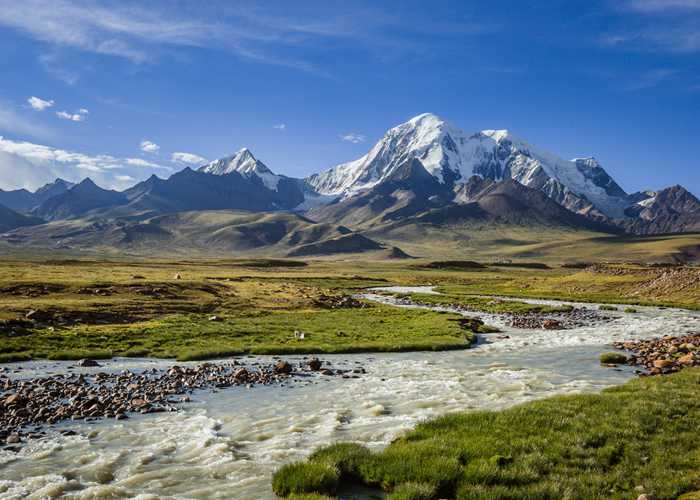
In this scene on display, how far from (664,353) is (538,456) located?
27418mm

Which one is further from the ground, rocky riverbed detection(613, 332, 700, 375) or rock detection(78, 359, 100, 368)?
rocky riverbed detection(613, 332, 700, 375)

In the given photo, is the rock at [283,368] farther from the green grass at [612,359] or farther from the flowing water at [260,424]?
the green grass at [612,359]

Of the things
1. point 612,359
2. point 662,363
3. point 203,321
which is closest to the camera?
point 662,363

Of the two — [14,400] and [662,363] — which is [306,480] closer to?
[14,400]

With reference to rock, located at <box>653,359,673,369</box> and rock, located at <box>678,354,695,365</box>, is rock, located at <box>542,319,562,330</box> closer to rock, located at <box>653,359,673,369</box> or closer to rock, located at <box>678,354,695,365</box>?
rock, located at <box>678,354,695,365</box>

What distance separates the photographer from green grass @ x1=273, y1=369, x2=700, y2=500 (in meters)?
11.5

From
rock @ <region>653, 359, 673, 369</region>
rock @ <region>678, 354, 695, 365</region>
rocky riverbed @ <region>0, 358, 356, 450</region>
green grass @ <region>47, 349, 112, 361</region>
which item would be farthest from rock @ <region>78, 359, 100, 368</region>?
rock @ <region>678, 354, 695, 365</region>

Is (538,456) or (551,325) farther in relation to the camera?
(551,325)

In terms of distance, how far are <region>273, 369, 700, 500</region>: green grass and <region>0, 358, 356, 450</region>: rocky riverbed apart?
10.9m

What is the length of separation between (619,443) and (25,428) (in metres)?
20.3

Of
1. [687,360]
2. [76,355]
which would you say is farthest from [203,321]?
[687,360]

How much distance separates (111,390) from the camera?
23672mm

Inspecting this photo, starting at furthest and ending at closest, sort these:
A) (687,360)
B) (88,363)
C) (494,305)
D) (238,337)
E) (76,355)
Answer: (494,305), (238,337), (76,355), (88,363), (687,360)

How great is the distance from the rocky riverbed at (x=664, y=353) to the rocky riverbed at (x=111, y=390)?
18540mm
